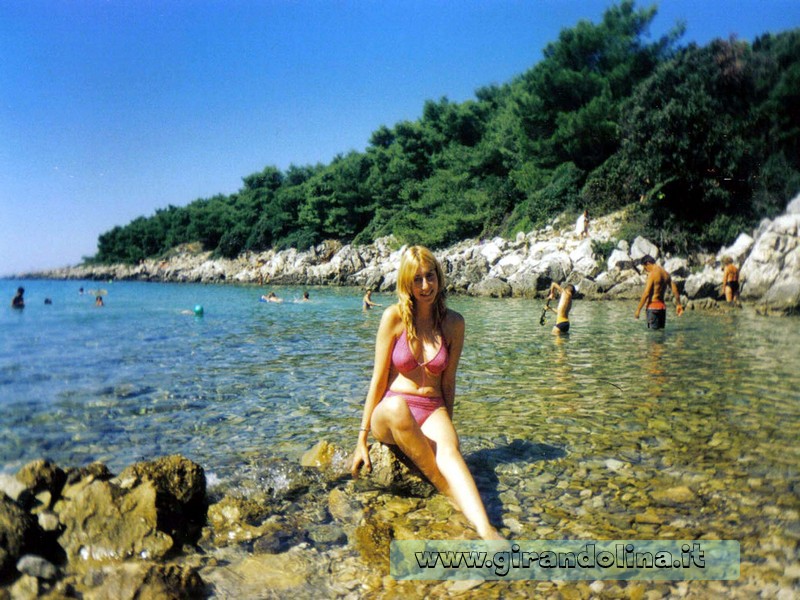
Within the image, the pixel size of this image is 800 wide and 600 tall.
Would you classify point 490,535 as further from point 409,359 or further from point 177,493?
point 177,493

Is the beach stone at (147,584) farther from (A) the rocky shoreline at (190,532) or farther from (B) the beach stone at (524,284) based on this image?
(B) the beach stone at (524,284)

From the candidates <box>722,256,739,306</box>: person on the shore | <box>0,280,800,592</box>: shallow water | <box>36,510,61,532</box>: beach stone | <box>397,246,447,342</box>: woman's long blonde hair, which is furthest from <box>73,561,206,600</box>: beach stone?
<box>722,256,739,306</box>: person on the shore

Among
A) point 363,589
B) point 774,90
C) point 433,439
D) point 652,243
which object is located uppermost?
point 774,90

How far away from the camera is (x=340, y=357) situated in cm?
1075

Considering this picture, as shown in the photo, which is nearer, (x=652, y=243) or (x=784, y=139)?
(x=784, y=139)

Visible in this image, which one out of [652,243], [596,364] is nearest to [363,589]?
[596,364]

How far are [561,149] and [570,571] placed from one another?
37.0 m

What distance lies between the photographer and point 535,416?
6141mm

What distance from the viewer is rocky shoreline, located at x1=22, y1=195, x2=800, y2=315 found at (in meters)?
20.3

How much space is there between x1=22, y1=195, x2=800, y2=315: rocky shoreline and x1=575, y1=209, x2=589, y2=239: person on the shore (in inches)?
12.7

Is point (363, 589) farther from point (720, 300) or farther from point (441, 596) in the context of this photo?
point (720, 300)

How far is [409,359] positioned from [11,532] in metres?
2.54

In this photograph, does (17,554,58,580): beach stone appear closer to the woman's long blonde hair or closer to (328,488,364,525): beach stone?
(328,488,364,525): beach stone

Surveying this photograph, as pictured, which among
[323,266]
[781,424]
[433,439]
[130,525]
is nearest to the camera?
[130,525]
